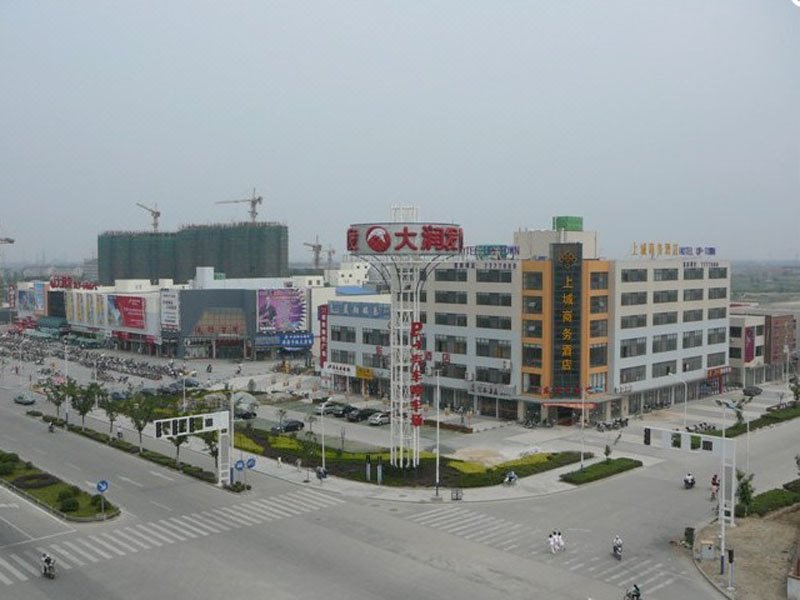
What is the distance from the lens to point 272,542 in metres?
41.7

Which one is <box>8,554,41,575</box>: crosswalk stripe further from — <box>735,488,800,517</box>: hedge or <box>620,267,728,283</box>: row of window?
<box>620,267,728,283</box>: row of window

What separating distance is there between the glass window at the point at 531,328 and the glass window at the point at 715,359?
84.1ft

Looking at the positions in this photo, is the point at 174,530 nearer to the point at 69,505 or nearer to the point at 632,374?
the point at 69,505

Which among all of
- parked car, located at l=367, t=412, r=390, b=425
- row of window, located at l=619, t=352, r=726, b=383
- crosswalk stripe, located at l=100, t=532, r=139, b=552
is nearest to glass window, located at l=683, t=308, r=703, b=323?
row of window, located at l=619, t=352, r=726, b=383

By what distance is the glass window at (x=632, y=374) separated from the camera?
251 feet

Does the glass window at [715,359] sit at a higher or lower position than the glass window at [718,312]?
lower

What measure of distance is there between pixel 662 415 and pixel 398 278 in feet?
116

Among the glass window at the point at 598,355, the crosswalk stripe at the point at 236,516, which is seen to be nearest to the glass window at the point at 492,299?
the glass window at the point at 598,355

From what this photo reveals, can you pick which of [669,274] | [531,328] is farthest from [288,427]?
[669,274]

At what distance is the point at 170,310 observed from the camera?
126m

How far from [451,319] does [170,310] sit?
201ft

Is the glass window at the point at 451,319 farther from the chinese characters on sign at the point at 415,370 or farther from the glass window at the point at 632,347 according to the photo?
the chinese characters on sign at the point at 415,370

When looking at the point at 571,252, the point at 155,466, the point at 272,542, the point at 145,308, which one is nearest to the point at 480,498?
the point at 272,542

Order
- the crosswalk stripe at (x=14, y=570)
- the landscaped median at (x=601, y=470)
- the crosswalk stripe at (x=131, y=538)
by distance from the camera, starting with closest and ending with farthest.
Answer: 1. the crosswalk stripe at (x=14, y=570)
2. the crosswalk stripe at (x=131, y=538)
3. the landscaped median at (x=601, y=470)
